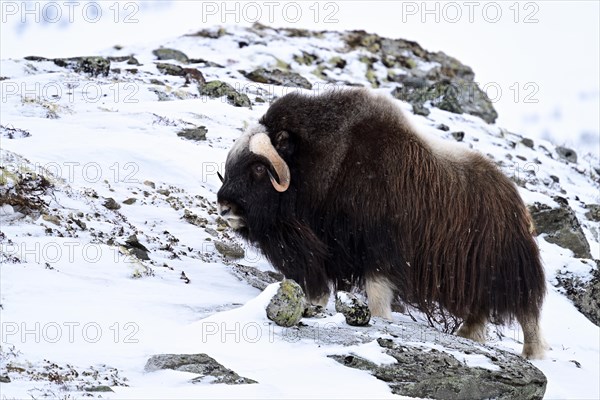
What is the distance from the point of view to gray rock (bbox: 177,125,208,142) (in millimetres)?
8738

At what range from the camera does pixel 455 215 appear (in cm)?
525

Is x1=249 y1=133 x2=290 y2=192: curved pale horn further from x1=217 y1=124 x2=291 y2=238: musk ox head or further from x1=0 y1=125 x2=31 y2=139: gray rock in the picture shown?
x1=0 y1=125 x2=31 y2=139: gray rock

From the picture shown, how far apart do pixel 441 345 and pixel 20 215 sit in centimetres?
266

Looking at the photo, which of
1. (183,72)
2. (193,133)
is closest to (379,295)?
(193,133)

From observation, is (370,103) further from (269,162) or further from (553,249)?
(553,249)

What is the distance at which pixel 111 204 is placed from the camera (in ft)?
20.0

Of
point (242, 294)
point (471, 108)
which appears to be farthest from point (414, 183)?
point (471, 108)

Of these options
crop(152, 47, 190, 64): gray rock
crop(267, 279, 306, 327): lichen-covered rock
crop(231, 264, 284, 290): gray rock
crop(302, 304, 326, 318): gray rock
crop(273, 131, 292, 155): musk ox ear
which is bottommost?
crop(231, 264, 284, 290): gray rock

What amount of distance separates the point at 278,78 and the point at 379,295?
10363 mm

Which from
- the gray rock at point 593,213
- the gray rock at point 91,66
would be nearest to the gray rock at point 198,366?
the gray rock at point 593,213

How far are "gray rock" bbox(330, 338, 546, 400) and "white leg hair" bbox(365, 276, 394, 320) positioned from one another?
3.30 ft

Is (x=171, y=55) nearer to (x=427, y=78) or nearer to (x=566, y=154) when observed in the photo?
(x=427, y=78)

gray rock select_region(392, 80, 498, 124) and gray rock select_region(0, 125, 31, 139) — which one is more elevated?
gray rock select_region(0, 125, 31, 139)

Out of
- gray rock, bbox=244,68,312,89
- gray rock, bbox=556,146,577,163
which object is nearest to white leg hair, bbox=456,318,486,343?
gray rock, bbox=244,68,312,89
